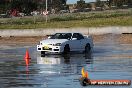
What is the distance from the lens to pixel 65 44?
30.2 meters

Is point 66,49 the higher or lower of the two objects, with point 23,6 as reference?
higher

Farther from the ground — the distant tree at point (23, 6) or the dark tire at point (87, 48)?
the dark tire at point (87, 48)

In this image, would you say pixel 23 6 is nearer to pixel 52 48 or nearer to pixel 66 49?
pixel 66 49

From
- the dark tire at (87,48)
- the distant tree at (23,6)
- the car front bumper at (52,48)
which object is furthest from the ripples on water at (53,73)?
the distant tree at (23,6)

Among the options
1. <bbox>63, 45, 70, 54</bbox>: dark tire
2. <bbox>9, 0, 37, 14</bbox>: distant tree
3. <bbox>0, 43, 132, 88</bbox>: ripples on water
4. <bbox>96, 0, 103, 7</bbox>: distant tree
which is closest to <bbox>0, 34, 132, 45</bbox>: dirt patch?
<bbox>63, 45, 70, 54</bbox>: dark tire

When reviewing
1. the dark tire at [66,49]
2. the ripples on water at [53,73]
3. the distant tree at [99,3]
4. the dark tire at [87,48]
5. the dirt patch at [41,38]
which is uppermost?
the ripples on water at [53,73]

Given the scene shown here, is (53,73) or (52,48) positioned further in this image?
(52,48)

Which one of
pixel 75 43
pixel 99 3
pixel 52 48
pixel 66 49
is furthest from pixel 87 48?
pixel 99 3

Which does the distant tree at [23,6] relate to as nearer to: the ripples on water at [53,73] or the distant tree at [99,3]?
the distant tree at [99,3]

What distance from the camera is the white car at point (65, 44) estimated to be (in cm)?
2972

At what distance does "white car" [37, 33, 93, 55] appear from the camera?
97.5 feet

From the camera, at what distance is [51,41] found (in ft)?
98.5

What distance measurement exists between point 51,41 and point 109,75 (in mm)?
11822

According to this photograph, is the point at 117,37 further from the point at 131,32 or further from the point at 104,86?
the point at 104,86
